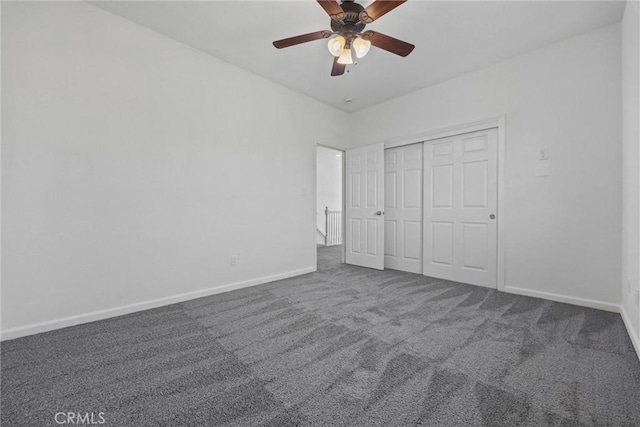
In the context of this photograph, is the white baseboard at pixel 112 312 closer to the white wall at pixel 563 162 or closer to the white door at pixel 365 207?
the white door at pixel 365 207

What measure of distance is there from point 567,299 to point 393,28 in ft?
10.8

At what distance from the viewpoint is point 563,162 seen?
111 inches

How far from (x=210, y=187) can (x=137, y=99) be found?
1086mm

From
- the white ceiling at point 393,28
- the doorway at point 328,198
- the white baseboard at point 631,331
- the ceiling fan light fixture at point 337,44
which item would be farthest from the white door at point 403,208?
the doorway at point 328,198

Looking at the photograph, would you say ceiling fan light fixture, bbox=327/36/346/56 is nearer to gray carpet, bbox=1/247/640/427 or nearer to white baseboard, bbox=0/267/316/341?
gray carpet, bbox=1/247/640/427

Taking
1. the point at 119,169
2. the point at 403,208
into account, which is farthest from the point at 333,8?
the point at 403,208

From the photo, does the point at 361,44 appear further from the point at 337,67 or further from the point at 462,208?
the point at 462,208

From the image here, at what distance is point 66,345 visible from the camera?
78.1 inches

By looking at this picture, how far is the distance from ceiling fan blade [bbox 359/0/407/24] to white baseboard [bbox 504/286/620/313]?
3.17 metres

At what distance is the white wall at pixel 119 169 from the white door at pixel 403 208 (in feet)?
6.41

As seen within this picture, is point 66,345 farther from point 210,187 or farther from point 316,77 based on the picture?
point 316,77

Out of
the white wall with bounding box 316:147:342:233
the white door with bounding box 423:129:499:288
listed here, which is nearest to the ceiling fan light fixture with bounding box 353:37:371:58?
the white door with bounding box 423:129:499:288

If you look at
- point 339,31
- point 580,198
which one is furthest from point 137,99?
point 580,198
